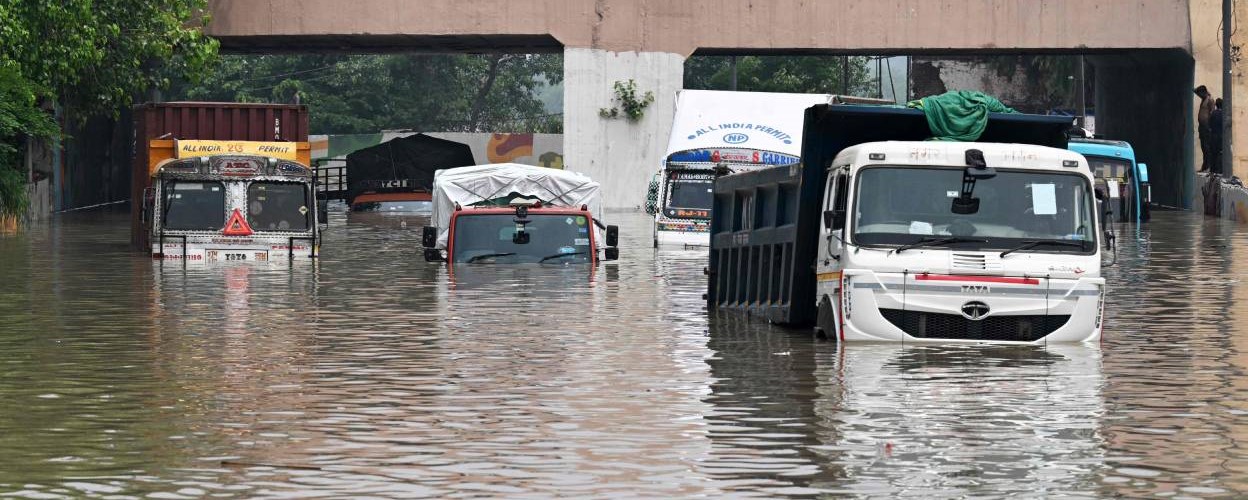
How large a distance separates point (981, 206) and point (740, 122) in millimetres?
22980

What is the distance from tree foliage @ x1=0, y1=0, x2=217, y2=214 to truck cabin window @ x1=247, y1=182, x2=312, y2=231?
30.5 ft

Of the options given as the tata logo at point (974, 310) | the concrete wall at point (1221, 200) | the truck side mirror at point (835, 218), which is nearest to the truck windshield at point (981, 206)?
the truck side mirror at point (835, 218)

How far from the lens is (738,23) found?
54219 millimetres

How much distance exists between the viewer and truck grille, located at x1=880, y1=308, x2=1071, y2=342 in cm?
1686

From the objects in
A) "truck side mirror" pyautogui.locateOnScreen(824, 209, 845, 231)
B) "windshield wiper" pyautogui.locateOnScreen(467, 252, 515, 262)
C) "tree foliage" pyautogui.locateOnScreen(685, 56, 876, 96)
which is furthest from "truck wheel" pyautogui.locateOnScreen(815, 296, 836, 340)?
"tree foliage" pyautogui.locateOnScreen(685, 56, 876, 96)

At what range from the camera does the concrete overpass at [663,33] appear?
5303cm

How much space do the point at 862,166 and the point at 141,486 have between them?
8.69 m

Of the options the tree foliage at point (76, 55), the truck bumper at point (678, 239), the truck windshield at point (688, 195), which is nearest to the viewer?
the truck bumper at point (678, 239)

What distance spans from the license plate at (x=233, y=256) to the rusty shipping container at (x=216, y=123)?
13.6ft

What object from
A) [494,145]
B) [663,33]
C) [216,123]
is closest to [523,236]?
[216,123]

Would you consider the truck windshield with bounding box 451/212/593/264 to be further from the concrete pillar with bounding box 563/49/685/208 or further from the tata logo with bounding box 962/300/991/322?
the concrete pillar with bounding box 563/49/685/208

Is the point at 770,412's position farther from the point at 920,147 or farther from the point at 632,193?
the point at 632,193

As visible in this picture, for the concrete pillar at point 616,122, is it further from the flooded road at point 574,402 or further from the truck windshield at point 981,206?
the truck windshield at point 981,206

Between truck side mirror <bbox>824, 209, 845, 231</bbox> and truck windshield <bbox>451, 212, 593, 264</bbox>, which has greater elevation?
truck side mirror <bbox>824, 209, 845, 231</bbox>
